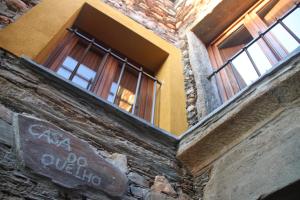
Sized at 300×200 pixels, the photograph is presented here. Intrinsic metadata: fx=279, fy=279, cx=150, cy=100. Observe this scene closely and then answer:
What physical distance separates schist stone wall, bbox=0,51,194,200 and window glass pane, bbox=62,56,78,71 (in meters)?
0.81

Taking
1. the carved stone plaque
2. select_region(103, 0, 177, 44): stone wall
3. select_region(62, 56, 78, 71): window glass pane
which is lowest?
the carved stone plaque

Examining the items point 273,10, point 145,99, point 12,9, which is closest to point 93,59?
point 145,99

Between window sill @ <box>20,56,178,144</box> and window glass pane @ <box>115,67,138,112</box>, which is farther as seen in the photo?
window glass pane @ <box>115,67,138,112</box>

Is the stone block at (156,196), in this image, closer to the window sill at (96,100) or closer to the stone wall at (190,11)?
the window sill at (96,100)

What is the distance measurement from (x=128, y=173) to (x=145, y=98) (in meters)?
1.21

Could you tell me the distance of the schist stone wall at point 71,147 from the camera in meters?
1.40

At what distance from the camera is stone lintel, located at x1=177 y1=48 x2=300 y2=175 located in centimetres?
184

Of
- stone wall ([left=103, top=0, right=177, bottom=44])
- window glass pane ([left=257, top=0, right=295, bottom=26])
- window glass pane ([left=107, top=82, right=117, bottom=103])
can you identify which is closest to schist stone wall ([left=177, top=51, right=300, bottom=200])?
window glass pane ([left=107, top=82, right=117, bottom=103])

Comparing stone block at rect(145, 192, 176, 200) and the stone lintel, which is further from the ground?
the stone lintel

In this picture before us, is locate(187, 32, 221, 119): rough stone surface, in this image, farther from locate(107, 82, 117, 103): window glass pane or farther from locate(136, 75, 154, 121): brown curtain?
locate(107, 82, 117, 103): window glass pane

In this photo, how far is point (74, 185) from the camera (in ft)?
4.85

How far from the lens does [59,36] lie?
266cm

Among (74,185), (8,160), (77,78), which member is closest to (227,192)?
(74,185)

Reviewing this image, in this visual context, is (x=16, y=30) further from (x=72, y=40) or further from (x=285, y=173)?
(x=285, y=173)
